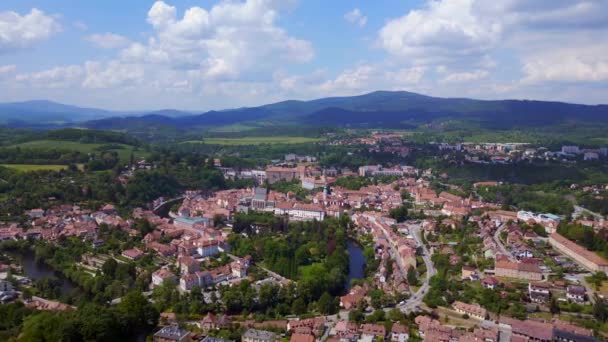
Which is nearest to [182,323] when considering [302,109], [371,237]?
[371,237]

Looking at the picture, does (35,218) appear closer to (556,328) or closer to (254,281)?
(254,281)

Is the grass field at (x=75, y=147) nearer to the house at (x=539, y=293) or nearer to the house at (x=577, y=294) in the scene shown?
the house at (x=539, y=293)

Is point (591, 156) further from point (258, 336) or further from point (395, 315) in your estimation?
point (258, 336)

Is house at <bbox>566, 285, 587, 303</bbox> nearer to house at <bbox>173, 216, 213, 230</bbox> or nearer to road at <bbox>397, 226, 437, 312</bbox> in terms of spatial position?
road at <bbox>397, 226, 437, 312</bbox>

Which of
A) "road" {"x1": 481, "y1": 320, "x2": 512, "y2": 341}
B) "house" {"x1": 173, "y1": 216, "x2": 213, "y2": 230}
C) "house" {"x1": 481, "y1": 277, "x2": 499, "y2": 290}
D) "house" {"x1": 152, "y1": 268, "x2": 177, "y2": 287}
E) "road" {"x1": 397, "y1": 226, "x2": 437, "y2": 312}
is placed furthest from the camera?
"house" {"x1": 173, "y1": 216, "x2": 213, "y2": 230}

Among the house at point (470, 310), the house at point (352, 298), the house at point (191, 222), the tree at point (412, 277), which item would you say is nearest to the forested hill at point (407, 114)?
the house at point (191, 222)

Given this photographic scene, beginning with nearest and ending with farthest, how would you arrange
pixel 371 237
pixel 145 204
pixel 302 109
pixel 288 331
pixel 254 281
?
pixel 288 331, pixel 254 281, pixel 371 237, pixel 145 204, pixel 302 109

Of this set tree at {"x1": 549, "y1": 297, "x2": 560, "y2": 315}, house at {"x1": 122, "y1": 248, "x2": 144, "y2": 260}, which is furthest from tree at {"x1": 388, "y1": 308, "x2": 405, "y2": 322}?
house at {"x1": 122, "y1": 248, "x2": 144, "y2": 260}

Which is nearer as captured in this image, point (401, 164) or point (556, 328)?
point (556, 328)
